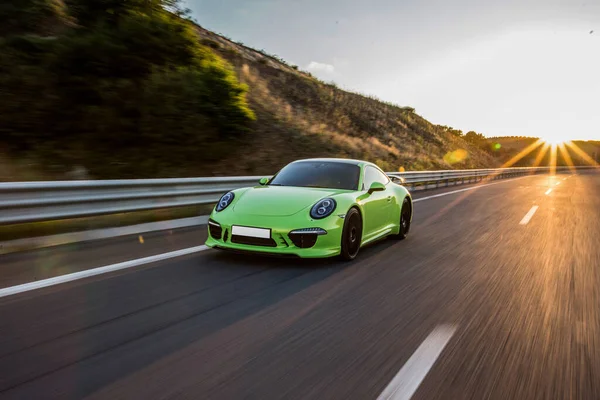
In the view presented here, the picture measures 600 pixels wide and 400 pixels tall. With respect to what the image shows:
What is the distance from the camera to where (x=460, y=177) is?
94.8ft

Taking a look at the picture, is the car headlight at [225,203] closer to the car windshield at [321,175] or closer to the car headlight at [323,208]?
the car windshield at [321,175]

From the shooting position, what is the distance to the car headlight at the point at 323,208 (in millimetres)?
6145

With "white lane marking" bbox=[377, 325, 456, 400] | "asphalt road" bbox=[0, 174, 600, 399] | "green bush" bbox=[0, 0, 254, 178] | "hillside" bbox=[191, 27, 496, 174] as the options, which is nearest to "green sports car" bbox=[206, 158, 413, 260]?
"asphalt road" bbox=[0, 174, 600, 399]

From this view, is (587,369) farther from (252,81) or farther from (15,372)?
(252,81)

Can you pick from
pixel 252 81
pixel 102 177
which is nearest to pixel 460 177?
pixel 252 81

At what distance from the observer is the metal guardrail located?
257 inches

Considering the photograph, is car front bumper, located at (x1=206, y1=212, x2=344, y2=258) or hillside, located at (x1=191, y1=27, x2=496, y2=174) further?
hillside, located at (x1=191, y1=27, x2=496, y2=174)

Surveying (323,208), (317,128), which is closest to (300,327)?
(323,208)

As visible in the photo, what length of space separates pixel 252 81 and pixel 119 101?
14.2m

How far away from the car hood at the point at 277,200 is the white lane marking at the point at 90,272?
3.26 ft

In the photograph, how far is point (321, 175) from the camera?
7.38 m

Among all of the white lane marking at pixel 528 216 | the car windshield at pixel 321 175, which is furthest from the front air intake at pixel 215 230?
the white lane marking at pixel 528 216

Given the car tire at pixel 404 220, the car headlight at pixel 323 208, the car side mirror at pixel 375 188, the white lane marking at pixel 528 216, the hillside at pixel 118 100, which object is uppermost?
the hillside at pixel 118 100

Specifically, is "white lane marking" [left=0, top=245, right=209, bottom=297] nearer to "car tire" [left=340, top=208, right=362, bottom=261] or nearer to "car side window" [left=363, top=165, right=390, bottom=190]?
"car tire" [left=340, top=208, right=362, bottom=261]
